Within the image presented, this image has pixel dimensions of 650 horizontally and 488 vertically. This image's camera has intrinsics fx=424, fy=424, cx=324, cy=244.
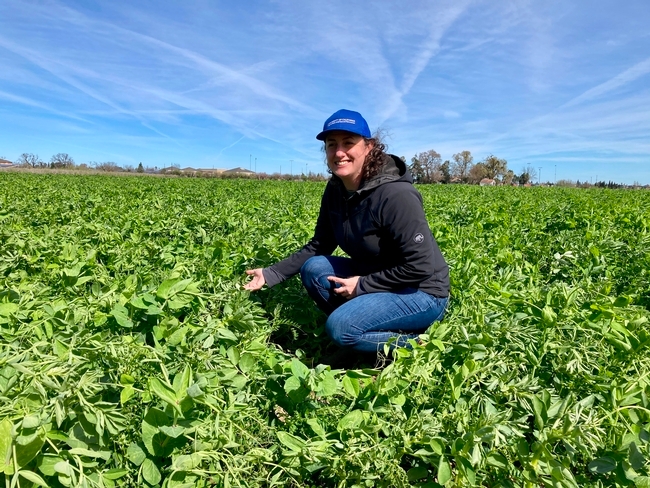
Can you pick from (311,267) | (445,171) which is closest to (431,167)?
(445,171)

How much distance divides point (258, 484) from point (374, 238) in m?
1.57

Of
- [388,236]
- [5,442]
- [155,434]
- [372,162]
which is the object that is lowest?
[155,434]

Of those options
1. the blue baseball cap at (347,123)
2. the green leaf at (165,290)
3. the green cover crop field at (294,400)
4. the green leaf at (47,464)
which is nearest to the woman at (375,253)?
the blue baseball cap at (347,123)

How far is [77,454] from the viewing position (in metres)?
1.10

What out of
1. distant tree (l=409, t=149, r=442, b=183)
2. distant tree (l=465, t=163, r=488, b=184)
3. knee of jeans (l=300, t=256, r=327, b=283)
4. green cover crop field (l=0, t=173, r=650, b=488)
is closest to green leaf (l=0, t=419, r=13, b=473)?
green cover crop field (l=0, t=173, r=650, b=488)

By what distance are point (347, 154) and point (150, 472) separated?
75.5 inches

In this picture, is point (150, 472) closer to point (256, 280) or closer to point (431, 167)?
point (256, 280)

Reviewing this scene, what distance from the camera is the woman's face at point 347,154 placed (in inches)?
101

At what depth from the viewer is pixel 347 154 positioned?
256 cm

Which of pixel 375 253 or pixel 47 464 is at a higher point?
pixel 375 253

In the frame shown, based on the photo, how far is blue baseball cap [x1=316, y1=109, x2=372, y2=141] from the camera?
2.47 m

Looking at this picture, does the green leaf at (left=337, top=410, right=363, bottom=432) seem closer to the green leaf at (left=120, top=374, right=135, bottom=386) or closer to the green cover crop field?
the green cover crop field

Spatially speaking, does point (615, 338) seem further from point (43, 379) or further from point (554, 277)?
point (554, 277)

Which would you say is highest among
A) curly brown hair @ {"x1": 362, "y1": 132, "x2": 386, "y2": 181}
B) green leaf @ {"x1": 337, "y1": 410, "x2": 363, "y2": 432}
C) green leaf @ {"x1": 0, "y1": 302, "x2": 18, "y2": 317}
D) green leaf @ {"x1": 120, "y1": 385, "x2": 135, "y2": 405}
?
curly brown hair @ {"x1": 362, "y1": 132, "x2": 386, "y2": 181}
